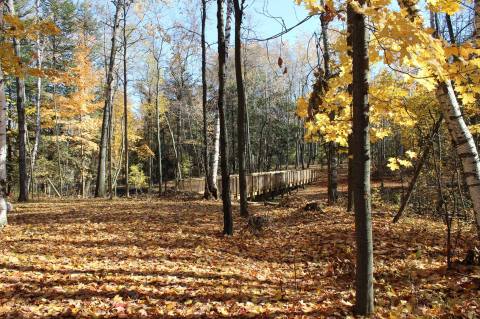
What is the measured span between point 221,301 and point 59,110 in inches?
902

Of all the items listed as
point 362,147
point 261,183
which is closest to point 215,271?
point 362,147

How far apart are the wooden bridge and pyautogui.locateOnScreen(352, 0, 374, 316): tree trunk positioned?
13203mm

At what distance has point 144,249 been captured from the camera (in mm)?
6539

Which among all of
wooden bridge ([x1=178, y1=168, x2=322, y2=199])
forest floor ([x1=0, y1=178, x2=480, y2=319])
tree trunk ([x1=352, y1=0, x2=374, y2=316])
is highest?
tree trunk ([x1=352, y1=0, x2=374, y2=316])

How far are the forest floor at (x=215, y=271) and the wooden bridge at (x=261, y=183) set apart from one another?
8.88 metres

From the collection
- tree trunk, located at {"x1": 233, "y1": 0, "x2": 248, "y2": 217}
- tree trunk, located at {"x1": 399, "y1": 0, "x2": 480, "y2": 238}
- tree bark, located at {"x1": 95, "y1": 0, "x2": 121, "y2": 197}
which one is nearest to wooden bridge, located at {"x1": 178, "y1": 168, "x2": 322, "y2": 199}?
tree bark, located at {"x1": 95, "y1": 0, "x2": 121, "y2": 197}

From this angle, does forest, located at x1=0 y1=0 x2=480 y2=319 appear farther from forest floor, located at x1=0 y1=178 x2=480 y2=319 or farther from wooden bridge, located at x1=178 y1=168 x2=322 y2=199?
wooden bridge, located at x1=178 y1=168 x2=322 y2=199

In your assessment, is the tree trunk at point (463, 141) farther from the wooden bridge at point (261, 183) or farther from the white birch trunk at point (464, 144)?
the wooden bridge at point (261, 183)

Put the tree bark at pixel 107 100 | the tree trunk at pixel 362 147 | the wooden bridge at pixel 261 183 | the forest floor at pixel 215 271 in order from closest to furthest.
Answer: the tree trunk at pixel 362 147, the forest floor at pixel 215 271, the tree bark at pixel 107 100, the wooden bridge at pixel 261 183

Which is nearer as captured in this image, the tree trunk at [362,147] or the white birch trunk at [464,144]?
the tree trunk at [362,147]

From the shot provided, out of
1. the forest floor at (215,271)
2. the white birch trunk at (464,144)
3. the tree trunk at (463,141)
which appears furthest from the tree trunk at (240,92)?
the white birch trunk at (464,144)

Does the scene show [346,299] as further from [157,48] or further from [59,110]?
[59,110]

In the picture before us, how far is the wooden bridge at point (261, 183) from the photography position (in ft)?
59.1

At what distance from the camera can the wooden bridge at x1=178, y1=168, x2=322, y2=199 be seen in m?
18.0
